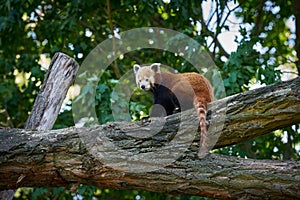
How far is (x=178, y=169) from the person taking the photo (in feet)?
12.3

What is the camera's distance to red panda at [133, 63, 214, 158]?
3.99 metres

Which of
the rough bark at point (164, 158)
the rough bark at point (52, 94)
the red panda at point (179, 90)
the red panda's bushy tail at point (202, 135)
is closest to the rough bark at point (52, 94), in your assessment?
the rough bark at point (52, 94)

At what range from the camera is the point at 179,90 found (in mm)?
5051

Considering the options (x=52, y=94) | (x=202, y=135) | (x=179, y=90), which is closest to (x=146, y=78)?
(x=179, y=90)

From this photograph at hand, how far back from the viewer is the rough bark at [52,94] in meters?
4.86

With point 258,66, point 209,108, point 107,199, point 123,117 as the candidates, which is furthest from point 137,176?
point 107,199

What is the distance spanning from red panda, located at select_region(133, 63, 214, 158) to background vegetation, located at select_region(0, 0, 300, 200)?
0.55m

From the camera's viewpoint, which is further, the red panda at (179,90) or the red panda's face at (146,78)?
the red panda's face at (146,78)

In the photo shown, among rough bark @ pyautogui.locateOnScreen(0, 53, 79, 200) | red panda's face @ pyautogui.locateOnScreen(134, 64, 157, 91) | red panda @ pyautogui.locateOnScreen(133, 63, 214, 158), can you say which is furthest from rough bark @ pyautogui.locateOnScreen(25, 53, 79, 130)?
red panda's face @ pyautogui.locateOnScreen(134, 64, 157, 91)

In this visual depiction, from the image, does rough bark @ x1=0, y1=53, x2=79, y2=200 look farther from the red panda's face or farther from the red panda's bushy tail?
the red panda's bushy tail

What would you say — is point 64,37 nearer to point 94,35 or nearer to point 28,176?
point 94,35

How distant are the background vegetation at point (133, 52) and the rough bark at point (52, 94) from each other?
1281 millimetres

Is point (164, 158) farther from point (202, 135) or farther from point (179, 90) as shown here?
point (179, 90)

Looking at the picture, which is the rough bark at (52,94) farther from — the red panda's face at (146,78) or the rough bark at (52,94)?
the red panda's face at (146,78)
